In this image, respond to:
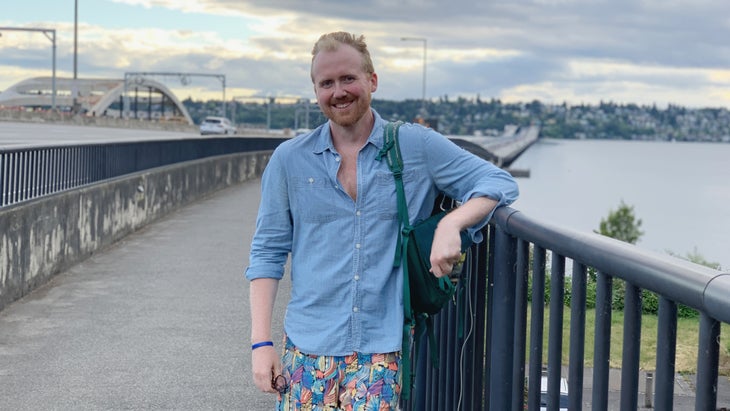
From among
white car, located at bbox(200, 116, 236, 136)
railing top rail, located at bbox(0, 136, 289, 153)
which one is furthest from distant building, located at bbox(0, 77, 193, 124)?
railing top rail, located at bbox(0, 136, 289, 153)

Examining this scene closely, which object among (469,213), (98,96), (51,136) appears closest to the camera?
(469,213)

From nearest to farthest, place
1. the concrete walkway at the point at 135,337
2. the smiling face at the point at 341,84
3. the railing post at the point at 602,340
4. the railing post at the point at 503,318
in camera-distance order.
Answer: the railing post at the point at 602,340 < the smiling face at the point at 341,84 < the railing post at the point at 503,318 < the concrete walkway at the point at 135,337

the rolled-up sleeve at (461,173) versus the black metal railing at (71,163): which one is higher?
the rolled-up sleeve at (461,173)

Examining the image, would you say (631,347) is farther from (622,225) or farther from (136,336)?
(622,225)

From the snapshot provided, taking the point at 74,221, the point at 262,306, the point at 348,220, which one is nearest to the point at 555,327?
the point at 348,220

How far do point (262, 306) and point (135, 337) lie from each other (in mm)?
5193

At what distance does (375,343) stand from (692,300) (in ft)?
4.80

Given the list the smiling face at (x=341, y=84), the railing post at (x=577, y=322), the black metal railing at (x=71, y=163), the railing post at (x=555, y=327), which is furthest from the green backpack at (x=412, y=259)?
the black metal railing at (x=71, y=163)

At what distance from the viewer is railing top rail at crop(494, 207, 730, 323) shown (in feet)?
6.70

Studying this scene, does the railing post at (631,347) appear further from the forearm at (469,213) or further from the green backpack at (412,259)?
the green backpack at (412,259)

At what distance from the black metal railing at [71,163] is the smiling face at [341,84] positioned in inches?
262

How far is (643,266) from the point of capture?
2.41 metres

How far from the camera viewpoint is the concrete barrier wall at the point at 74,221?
9562 mm

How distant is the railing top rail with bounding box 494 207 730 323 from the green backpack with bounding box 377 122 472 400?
0.28 m
